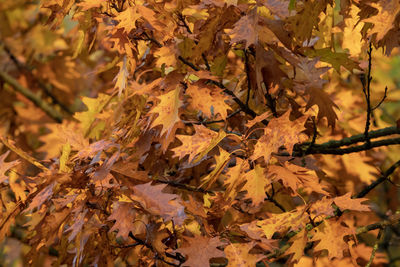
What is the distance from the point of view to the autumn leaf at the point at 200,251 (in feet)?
5.31

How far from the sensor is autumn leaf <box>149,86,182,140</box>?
1.80 metres

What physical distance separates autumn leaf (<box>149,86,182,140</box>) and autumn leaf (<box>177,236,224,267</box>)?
377 millimetres

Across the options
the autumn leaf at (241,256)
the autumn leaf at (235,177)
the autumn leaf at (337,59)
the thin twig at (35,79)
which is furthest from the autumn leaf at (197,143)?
the thin twig at (35,79)

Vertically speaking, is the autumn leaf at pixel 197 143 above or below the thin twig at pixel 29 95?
above

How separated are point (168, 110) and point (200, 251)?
50cm

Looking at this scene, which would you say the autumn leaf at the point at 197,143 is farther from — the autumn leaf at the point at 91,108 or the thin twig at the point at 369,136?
the autumn leaf at the point at 91,108

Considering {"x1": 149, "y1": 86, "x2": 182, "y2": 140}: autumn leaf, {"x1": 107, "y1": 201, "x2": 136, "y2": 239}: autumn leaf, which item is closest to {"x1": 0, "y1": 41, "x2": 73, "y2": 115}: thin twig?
{"x1": 149, "y1": 86, "x2": 182, "y2": 140}: autumn leaf

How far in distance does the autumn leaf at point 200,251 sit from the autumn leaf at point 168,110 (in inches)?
14.9

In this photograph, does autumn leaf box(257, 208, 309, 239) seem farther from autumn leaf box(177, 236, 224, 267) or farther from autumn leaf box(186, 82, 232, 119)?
autumn leaf box(186, 82, 232, 119)

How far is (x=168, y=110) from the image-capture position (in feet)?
6.01

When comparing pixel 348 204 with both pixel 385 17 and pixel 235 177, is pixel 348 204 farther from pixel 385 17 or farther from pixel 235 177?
pixel 385 17

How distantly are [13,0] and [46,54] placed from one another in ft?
2.99

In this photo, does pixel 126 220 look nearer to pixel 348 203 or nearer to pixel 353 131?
pixel 348 203

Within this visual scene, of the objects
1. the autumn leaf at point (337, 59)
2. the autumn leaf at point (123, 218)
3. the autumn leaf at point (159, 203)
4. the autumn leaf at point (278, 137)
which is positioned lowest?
the autumn leaf at point (123, 218)
